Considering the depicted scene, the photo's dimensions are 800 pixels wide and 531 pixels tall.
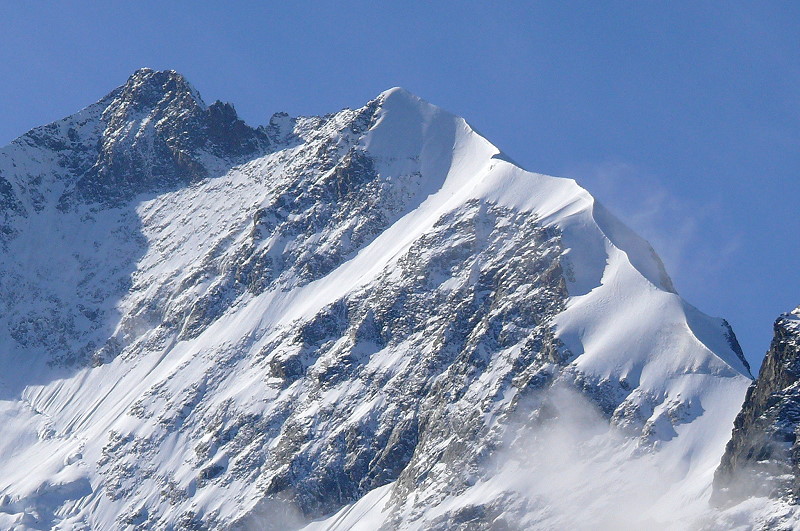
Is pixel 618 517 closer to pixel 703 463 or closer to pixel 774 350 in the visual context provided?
pixel 703 463

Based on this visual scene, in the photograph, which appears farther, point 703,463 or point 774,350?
point 703,463

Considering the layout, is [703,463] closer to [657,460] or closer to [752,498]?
[657,460]

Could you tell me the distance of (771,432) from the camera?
173 metres

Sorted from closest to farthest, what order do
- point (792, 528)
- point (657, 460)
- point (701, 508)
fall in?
point (792, 528), point (701, 508), point (657, 460)

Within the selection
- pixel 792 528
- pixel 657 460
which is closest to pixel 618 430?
pixel 657 460

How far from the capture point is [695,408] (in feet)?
654

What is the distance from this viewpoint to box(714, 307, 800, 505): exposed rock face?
17175 centimetres

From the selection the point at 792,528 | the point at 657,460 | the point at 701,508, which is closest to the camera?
the point at 792,528

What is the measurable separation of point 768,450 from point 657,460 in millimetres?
22638

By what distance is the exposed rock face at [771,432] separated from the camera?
6762 inches

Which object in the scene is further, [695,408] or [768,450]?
[695,408]

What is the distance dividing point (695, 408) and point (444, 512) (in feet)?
92.3

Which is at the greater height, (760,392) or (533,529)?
(760,392)

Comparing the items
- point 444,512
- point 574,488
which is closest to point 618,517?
point 574,488
